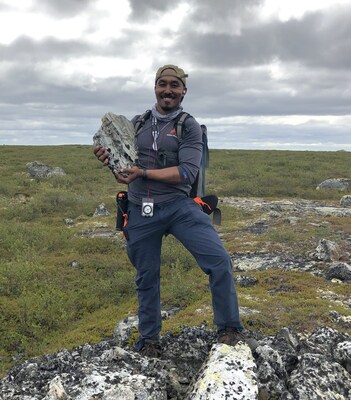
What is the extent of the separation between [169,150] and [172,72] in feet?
3.31

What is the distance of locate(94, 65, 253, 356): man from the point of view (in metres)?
5.28

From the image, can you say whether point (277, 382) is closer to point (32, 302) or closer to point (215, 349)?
point (215, 349)

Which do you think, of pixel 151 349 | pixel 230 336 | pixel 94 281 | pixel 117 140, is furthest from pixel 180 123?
pixel 94 281

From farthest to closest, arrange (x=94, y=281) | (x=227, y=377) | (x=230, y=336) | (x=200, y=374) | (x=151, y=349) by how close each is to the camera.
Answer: (x=94, y=281), (x=151, y=349), (x=230, y=336), (x=200, y=374), (x=227, y=377)

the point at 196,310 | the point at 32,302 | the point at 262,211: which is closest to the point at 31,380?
the point at 196,310

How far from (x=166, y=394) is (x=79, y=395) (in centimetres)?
98

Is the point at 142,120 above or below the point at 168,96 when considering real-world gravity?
below

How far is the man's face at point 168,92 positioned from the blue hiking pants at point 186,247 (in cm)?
124

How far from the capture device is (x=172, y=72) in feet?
18.1

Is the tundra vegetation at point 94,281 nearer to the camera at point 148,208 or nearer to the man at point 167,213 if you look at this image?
the man at point 167,213

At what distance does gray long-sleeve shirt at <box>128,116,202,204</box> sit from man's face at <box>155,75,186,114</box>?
9.2 inches

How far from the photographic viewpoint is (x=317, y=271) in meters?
10.8

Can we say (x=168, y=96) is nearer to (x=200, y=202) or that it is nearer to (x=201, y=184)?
(x=201, y=184)

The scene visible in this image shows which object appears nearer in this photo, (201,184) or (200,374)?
(200,374)
